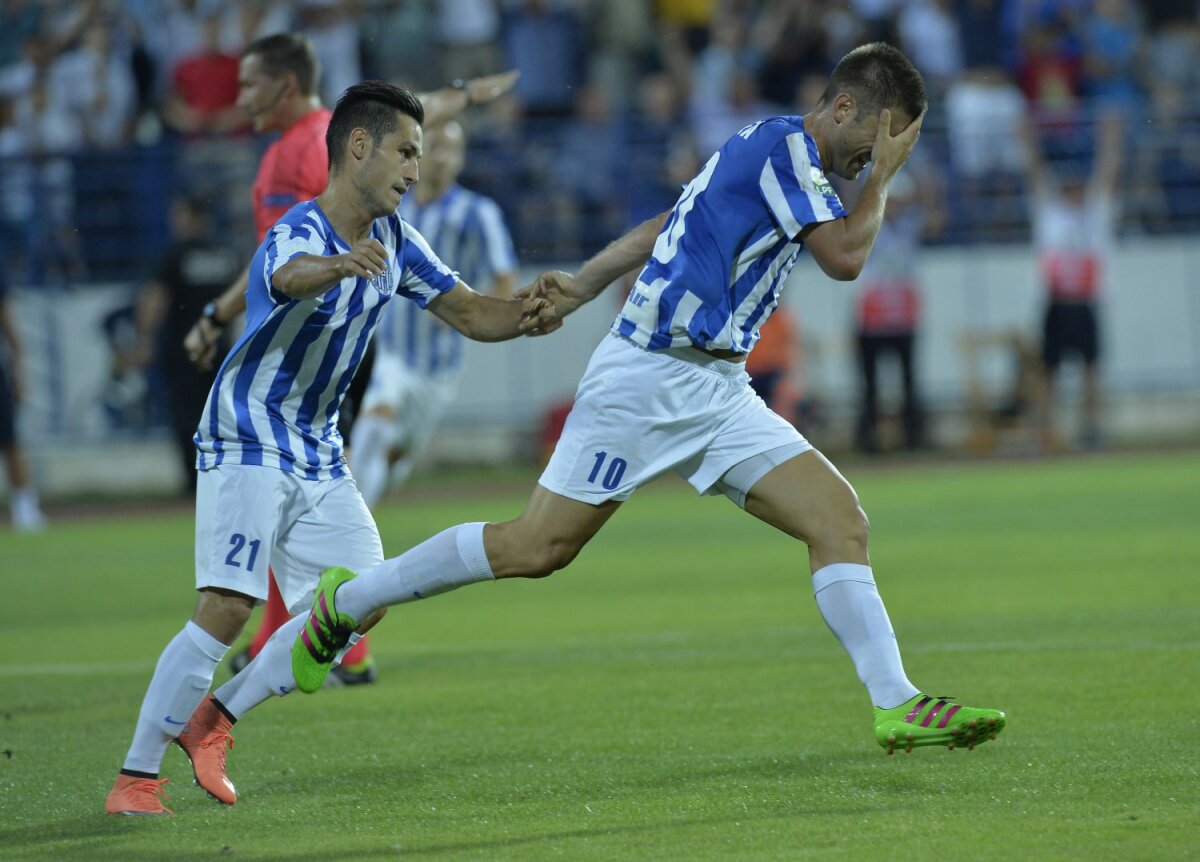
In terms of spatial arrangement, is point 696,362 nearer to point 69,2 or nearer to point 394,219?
point 394,219

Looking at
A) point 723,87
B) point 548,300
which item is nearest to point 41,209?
point 723,87

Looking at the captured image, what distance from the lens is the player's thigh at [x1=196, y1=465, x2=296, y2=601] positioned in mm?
5488

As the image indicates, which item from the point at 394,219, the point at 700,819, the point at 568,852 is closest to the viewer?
the point at 568,852

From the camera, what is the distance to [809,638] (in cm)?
867

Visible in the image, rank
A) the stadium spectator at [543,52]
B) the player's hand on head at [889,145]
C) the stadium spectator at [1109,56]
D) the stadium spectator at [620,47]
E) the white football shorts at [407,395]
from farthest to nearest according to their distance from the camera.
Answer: the stadium spectator at [1109,56] < the stadium spectator at [620,47] < the stadium spectator at [543,52] < the white football shorts at [407,395] < the player's hand on head at [889,145]

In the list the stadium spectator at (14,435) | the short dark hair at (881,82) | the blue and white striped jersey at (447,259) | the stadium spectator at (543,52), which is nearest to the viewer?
the short dark hair at (881,82)

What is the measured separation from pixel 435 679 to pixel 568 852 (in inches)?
132

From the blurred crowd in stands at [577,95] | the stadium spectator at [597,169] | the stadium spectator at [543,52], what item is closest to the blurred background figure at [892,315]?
the blurred crowd in stands at [577,95]

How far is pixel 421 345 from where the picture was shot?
11.0m

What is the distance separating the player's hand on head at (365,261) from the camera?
5164 millimetres

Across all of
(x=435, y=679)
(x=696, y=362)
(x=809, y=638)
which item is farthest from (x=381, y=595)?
(x=809, y=638)

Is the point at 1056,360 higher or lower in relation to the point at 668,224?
lower

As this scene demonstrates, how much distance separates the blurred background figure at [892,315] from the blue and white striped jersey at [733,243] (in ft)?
Result: 44.4

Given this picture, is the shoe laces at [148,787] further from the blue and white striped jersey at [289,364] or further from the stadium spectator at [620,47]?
the stadium spectator at [620,47]
